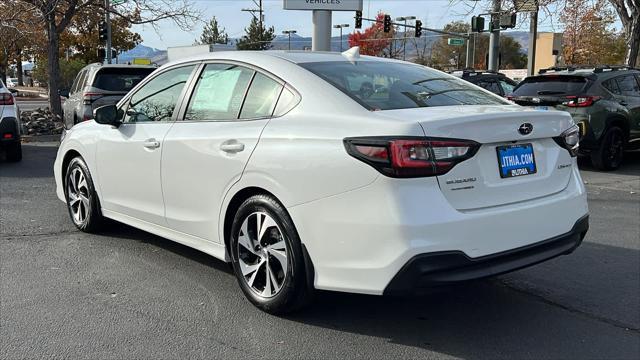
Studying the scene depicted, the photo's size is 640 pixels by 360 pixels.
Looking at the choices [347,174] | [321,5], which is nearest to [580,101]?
[347,174]

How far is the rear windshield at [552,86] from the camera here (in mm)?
10156

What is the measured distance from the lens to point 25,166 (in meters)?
10.1

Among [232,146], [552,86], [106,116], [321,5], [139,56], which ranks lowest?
[232,146]

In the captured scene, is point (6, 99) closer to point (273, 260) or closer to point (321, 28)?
point (273, 260)

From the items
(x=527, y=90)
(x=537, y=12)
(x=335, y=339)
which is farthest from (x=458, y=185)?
(x=537, y=12)

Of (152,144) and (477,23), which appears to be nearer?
(152,144)

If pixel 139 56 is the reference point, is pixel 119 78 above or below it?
below

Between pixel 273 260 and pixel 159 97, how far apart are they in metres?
1.86

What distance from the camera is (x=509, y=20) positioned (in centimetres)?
1908

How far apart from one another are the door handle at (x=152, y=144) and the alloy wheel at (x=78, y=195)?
1213 mm

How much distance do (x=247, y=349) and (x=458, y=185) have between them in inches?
57.3

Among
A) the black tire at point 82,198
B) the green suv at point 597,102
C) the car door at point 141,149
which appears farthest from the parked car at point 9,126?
the green suv at point 597,102

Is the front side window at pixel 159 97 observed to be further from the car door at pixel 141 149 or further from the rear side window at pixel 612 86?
the rear side window at pixel 612 86

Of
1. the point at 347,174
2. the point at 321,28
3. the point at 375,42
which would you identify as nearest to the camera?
the point at 347,174
